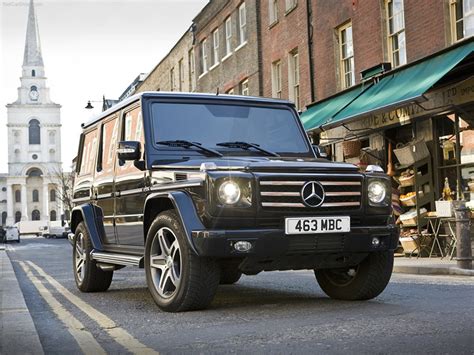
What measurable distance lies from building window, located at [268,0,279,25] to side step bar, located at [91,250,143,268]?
A: 1711 centimetres

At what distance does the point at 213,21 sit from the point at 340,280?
80.7 ft

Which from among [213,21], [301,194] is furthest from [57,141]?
[301,194]

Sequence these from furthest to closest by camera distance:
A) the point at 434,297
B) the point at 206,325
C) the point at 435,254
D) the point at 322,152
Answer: the point at 435,254 → the point at 322,152 → the point at 434,297 → the point at 206,325

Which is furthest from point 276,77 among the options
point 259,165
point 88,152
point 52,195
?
point 52,195

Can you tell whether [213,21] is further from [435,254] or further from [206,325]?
[206,325]

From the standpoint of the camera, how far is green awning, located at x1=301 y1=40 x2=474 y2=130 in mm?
12070

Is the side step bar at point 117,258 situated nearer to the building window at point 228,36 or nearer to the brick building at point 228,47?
the brick building at point 228,47

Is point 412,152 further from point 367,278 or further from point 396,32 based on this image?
point 367,278

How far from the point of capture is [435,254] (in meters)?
14.1

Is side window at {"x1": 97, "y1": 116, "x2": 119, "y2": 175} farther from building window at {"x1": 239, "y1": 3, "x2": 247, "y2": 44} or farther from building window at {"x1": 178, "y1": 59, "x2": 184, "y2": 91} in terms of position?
building window at {"x1": 178, "y1": 59, "x2": 184, "y2": 91}

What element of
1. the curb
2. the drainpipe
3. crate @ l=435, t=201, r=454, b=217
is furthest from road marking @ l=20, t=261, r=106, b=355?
the drainpipe

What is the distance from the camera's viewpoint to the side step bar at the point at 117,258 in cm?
695

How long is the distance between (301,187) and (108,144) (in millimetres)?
3256

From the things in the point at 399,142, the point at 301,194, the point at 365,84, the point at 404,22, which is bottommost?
the point at 301,194
